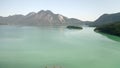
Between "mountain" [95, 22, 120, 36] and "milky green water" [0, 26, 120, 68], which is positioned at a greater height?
"mountain" [95, 22, 120, 36]

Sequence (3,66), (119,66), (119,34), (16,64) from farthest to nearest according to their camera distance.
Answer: (119,34)
(119,66)
(16,64)
(3,66)

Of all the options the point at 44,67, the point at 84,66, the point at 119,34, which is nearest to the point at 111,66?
the point at 84,66

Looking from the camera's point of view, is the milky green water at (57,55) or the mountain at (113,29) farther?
the mountain at (113,29)

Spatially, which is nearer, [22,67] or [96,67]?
[22,67]

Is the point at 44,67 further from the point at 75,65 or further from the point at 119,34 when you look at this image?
the point at 119,34

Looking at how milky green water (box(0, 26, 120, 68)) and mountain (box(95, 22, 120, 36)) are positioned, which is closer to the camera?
milky green water (box(0, 26, 120, 68))

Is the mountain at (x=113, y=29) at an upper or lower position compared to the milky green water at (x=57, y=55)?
upper

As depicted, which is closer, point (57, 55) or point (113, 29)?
point (57, 55)

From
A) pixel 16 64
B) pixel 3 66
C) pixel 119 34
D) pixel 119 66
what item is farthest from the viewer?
pixel 119 34

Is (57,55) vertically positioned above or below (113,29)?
below
